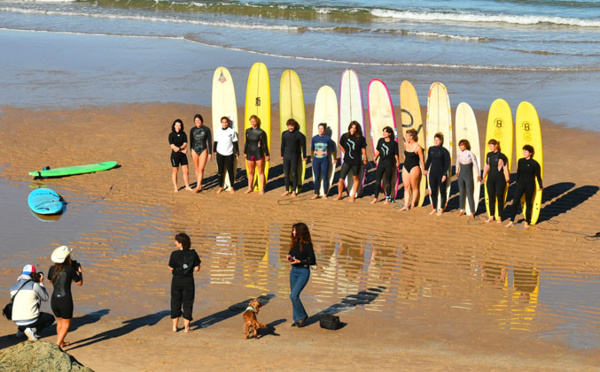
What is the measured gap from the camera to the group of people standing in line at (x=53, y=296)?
8.85m

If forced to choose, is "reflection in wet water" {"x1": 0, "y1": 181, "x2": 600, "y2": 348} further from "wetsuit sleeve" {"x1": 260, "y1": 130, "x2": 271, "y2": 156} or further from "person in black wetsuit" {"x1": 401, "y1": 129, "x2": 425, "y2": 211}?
"wetsuit sleeve" {"x1": 260, "y1": 130, "x2": 271, "y2": 156}

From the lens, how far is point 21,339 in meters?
9.20

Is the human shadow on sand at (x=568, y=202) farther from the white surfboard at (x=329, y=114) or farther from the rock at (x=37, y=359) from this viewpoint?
the rock at (x=37, y=359)

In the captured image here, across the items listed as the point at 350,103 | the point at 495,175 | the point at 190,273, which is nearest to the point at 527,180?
the point at 495,175

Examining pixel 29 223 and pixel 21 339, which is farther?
pixel 29 223

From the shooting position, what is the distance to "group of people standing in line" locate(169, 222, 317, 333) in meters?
9.20

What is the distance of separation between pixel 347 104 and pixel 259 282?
5.19 m

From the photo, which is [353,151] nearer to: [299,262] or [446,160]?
[446,160]

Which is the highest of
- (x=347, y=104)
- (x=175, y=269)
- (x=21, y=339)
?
(x=347, y=104)

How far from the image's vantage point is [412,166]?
14133 millimetres

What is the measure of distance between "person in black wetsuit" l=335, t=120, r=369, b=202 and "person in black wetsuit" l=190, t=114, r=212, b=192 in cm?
239

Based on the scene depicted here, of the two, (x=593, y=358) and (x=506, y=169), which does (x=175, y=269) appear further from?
(x=506, y=169)

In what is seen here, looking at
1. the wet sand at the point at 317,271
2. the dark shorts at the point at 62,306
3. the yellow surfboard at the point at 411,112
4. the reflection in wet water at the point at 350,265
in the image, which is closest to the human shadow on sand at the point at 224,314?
the wet sand at the point at 317,271

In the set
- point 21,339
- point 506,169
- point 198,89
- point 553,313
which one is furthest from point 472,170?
point 198,89
